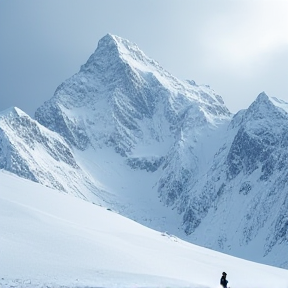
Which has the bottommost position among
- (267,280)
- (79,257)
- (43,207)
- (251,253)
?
(251,253)

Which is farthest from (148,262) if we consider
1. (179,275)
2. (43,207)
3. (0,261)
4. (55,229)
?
(43,207)

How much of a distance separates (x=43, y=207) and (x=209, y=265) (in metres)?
18.6

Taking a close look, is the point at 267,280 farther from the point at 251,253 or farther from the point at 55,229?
the point at 251,253

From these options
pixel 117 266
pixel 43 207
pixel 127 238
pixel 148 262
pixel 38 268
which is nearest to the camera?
pixel 38 268

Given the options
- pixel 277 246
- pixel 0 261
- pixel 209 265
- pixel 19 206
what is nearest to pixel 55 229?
pixel 19 206

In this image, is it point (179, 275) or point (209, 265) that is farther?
point (209, 265)

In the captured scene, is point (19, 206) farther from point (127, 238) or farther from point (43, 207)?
point (127, 238)

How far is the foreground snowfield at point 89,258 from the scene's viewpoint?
30.8 m

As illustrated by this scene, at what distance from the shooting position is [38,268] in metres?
31.7

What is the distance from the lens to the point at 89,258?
119 ft

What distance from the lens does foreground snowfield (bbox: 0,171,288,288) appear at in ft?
101

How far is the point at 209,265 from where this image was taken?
44.7 m

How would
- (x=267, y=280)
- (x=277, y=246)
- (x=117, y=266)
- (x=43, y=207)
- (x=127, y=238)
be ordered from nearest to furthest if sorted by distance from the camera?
(x=117, y=266), (x=267, y=280), (x=127, y=238), (x=43, y=207), (x=277, y=246)

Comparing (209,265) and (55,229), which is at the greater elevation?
(209,265)
